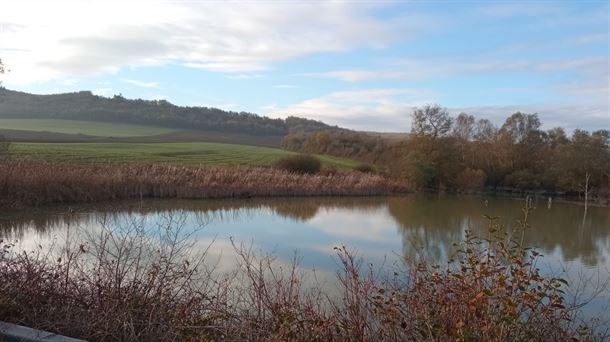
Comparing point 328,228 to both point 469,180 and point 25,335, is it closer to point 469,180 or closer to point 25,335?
point 25,335

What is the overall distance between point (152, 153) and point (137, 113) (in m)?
34.5

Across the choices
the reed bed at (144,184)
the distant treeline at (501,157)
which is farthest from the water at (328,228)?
the distant treeline at (501,157)

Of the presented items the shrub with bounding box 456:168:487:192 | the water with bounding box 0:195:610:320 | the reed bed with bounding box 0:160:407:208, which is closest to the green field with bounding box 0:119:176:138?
the reed bed with bounding box 0:160:407:208

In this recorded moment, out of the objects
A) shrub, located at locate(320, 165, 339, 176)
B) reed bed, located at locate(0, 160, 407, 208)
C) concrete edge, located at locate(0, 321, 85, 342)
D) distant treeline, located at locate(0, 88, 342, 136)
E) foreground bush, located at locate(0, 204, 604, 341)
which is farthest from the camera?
distant treeline, located at locate(0, 88, 342, 136)

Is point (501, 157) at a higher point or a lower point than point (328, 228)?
higher

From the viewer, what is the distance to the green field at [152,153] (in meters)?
36.2

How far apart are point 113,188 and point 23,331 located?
2017 cm

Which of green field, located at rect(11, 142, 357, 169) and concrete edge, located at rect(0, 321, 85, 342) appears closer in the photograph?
concrete edge, located at rect(0, 321, 85, 342)

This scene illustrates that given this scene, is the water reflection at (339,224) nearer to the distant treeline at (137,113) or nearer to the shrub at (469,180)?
the shrub at (469,180)

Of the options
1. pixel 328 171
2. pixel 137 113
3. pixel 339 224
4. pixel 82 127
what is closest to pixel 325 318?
pixel 339 224

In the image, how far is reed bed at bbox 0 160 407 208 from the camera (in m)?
19.2

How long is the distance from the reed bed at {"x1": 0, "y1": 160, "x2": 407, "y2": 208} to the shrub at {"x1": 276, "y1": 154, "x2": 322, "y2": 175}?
14.3 feet

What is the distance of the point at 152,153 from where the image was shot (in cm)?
4475

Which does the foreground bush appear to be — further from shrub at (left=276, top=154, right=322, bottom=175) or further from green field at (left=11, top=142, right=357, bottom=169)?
shrub at (left=276, top=154, right=322, bottom=175)
